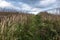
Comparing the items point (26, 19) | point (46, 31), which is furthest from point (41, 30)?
point (26, 19)

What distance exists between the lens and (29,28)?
1010cm

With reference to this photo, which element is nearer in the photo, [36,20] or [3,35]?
[3,35]

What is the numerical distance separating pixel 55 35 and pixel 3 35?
2.26 metres

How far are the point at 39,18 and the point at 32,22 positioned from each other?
468 millimetres

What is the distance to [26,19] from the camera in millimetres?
10797

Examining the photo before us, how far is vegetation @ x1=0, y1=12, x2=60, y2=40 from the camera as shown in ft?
31.7

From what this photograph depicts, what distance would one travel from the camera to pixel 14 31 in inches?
380

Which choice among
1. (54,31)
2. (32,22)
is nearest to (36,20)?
(32,22)

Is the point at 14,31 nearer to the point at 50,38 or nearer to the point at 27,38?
the point at 27,38

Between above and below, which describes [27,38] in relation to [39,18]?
below

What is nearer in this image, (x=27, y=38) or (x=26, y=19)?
(x=27, y=38)

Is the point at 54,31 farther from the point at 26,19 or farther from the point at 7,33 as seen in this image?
the point at 7,33

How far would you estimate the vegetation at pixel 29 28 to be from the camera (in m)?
9.65

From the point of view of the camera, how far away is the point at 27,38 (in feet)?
31.8
